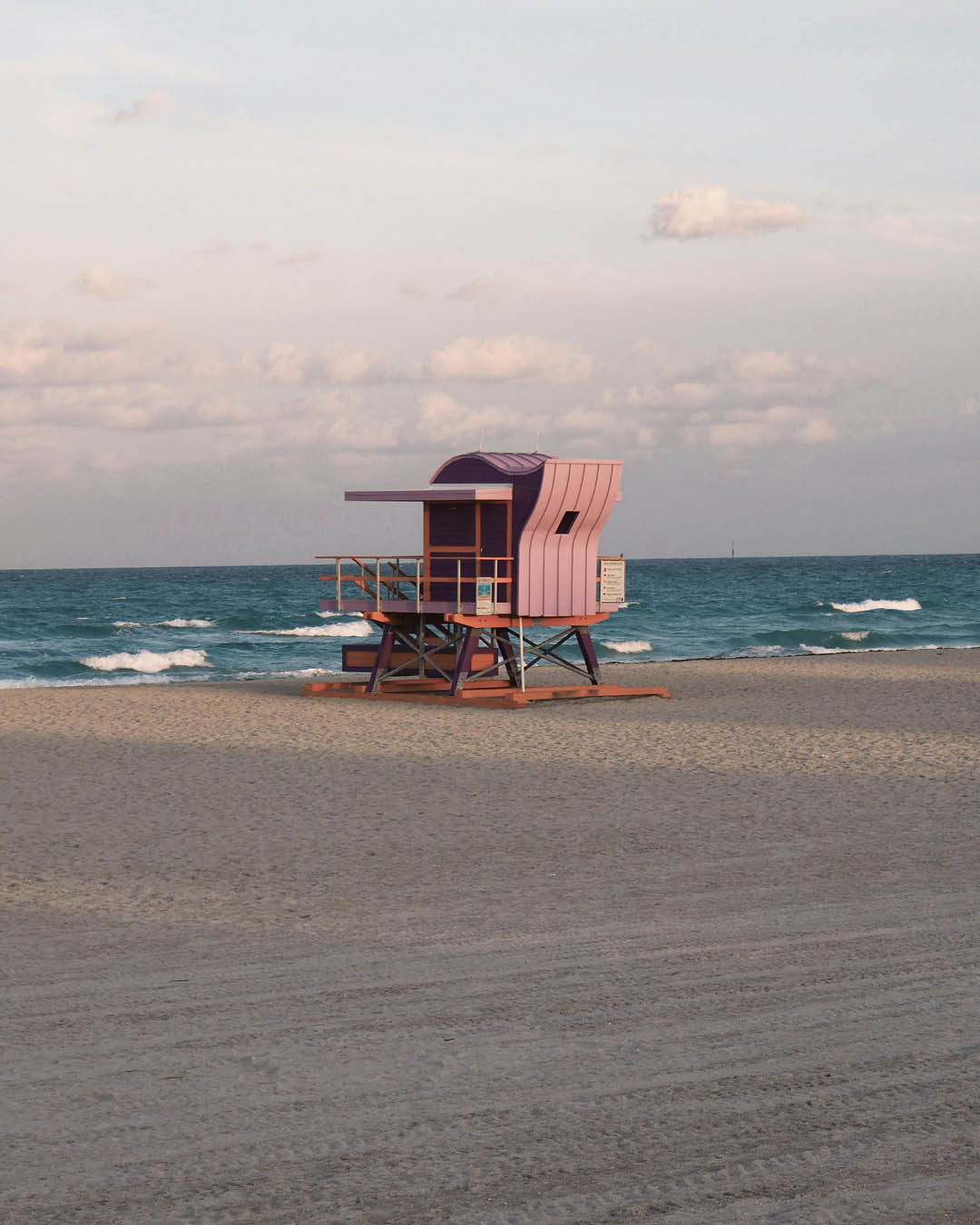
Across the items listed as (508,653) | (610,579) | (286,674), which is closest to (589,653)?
(508,653)

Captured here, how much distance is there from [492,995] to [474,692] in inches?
601

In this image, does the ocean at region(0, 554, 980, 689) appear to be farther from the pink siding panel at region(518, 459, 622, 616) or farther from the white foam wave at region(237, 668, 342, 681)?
the pink siding panel at region(518, 459, 622, 616)

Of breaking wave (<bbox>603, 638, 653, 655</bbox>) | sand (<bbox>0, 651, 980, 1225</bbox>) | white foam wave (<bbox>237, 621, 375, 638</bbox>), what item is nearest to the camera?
sand (<bbox>0, 651, 980, 1225</bbox>)

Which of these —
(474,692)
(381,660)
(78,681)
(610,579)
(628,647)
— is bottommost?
(78,681)

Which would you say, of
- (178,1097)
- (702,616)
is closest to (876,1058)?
(178,1097)

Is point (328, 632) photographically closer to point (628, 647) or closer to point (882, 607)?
point (628, 647)

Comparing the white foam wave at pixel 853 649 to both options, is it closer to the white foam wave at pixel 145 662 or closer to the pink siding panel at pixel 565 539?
the pink siding panel at pixel 565 539

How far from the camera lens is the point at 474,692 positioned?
21.4 meters

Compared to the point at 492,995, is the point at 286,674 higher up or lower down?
lower down

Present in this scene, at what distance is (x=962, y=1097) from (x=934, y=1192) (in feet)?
2.53

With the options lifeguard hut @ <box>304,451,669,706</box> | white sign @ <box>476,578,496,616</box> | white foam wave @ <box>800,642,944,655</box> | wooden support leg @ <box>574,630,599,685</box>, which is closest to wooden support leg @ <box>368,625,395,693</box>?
lifeguard hut @ <box>304,451,669,706</box>

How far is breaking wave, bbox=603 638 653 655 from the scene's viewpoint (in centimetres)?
3834

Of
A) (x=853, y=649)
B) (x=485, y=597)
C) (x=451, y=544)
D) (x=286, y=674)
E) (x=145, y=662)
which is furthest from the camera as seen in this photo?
(x=853, y=649)

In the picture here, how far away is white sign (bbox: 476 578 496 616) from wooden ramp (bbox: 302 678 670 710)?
4.54ft
